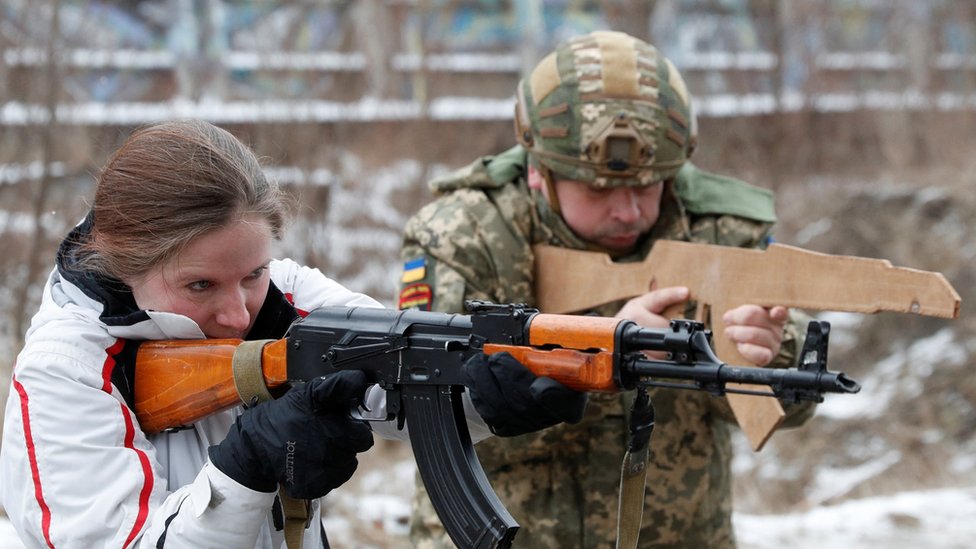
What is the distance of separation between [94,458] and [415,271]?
48.9 inches

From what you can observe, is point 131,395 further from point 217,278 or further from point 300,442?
point 300,442

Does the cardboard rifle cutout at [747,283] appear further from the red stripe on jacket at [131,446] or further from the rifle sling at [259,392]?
the red stripe on jacket at [131,446]

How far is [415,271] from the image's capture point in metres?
3.14

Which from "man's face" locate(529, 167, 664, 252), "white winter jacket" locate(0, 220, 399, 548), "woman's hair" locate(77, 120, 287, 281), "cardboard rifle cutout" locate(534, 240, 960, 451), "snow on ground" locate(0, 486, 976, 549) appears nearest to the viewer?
"white winter jacket" locate(0, 220, 399, 548)

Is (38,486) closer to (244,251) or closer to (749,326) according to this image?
(244,251)

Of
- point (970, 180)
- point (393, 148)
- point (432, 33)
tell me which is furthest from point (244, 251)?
point (970, 180)

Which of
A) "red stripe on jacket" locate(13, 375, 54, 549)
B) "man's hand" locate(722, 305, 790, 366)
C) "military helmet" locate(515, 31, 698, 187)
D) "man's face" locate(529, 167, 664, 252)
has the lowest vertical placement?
"red stripe on jacket" locate(13, 375, 54, 549)

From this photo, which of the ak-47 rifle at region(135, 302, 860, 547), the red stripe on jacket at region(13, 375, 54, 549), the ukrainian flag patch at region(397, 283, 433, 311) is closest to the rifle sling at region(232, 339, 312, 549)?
the ak-47 rifle at region(135, 302, 860, 547)

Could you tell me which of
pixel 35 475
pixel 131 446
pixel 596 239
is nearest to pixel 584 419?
pixel 596 239

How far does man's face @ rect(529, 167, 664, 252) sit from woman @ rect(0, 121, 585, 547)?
99 centimetres

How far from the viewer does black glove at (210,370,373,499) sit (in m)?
2.03

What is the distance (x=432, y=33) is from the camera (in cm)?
980

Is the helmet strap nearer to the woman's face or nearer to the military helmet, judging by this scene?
the military helmet

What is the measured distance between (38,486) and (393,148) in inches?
285
